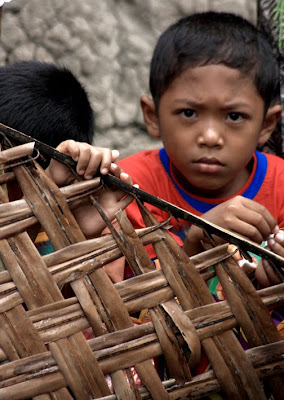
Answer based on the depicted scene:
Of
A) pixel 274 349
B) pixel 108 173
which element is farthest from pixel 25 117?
pixel 274 349

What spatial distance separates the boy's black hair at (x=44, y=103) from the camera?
5.25 feet

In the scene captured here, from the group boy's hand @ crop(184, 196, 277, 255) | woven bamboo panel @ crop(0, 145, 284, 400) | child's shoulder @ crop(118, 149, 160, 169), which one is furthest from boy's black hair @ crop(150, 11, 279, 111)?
woven bamboo panel @ crop(0, 145, 284, 400)

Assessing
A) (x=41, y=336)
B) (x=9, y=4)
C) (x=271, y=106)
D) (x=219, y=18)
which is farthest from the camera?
(x=9, y=4)

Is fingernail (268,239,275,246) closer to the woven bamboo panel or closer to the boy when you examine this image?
the woven bamboo panel

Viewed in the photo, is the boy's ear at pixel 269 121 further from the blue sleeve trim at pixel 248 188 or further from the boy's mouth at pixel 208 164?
the boy's mouth at pixel 208 164

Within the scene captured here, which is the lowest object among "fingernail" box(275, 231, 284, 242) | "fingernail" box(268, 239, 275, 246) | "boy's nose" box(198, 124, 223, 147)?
"fingernail" box(268, 239, 275, 246)

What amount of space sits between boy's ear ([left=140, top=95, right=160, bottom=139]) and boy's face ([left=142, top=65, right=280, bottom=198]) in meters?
0.13

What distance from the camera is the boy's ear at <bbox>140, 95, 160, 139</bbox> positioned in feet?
5.96

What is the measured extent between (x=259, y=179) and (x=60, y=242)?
2.89 ft

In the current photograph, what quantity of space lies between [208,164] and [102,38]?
2.91 feet

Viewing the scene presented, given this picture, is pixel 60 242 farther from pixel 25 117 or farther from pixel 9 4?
pixel 9 4

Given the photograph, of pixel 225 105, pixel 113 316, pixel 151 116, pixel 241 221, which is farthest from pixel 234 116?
pixel 113 316

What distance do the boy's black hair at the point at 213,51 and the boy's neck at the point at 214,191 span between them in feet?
0.65

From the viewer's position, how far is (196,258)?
1031mm
